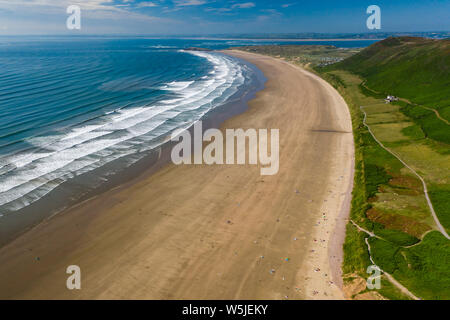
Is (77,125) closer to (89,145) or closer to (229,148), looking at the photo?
(89,145)

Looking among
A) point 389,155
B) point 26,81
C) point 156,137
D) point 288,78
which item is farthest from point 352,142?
point 26,81

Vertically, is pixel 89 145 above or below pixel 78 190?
above

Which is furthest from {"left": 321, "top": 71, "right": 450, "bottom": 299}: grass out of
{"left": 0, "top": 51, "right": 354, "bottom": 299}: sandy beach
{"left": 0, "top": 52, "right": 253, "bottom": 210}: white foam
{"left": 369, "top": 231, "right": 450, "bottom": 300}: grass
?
{"left": 0, "top": 52, "right": 253, "bottom": 210}: white foam

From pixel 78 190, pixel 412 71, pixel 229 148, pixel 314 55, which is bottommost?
pixel 78 190

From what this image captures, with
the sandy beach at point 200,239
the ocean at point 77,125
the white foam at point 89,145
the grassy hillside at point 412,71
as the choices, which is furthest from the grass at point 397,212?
the white foam at point 89,145

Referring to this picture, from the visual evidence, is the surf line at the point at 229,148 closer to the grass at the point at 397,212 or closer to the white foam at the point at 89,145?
the white foam at the point at 89,145

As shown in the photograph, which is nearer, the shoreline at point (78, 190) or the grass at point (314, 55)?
the shoreline at point (78, 190)

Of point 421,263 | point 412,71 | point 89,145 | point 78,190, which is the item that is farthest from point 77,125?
point 412,71
